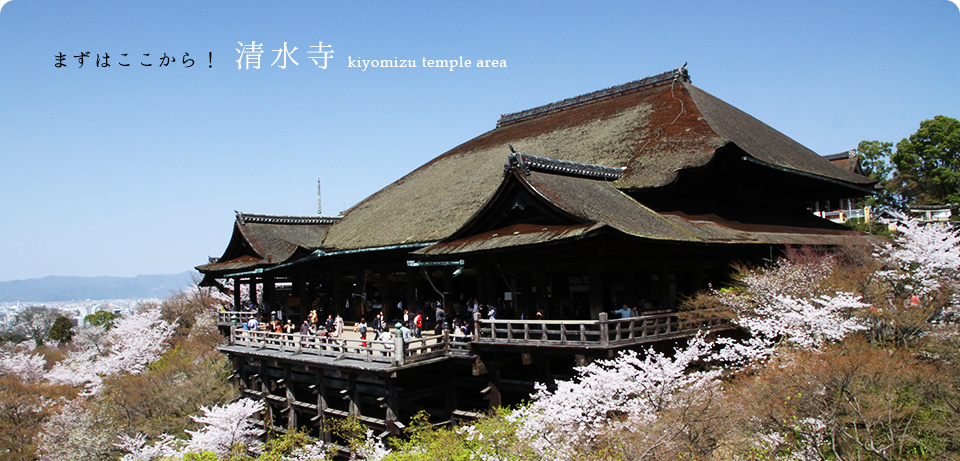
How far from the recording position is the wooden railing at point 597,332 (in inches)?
561

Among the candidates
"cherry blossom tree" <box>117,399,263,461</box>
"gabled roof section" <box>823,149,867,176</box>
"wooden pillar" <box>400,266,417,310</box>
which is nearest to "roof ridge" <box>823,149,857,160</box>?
"gabled roof section" <box>823,149,867,176</box>

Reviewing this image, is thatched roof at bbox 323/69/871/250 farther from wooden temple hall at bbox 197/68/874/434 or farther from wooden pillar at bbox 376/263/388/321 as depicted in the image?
wooden pillar at bbox 376/263/388/321

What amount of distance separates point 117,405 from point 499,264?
20.4m

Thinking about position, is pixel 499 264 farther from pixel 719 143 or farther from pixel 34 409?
pixel 34 409

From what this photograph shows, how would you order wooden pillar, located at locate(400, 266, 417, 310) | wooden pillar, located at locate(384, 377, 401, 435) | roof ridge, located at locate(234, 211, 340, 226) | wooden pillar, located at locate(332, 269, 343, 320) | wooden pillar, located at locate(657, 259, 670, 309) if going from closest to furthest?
wooden pillar, located at locate(657, 259, 670, 309), wooden pillar, located at locate(384, 377, 401, 435), wooden pillar, located at locate(400, 266, 417, 310), wooden pillar, located at locate(332, 269, 343, 320), roof ridge, located at locate(234, 211, 340, 226)

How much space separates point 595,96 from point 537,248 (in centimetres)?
1825

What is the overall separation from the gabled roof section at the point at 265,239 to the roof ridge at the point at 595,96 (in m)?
12.1

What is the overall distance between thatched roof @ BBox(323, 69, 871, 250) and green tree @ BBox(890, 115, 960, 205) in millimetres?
16784

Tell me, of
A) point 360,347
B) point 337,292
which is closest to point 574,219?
point 360,347

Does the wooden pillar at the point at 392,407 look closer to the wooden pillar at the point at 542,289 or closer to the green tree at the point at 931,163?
the wooden pillar at the point at 542,289

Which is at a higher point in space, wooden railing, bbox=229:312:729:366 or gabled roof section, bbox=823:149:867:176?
gabled roof section, bbox=823:149:867:176

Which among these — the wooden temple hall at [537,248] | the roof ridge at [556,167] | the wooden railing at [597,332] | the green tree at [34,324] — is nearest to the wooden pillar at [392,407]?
the wooden temple hall at [537,248]

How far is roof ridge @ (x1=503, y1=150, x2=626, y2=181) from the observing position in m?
17.2

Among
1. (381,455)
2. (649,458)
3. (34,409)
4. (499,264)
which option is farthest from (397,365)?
(34,409)
